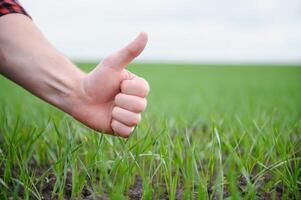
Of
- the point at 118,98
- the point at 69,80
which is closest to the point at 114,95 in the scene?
the point at 118,98

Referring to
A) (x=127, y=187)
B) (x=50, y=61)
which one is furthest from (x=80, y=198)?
(x=50, y=61)

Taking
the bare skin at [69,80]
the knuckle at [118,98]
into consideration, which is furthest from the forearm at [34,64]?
the knuckle at [118,98]

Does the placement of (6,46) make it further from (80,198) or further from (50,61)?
(80,198)

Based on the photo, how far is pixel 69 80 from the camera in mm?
1686

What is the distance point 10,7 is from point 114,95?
2.20ft

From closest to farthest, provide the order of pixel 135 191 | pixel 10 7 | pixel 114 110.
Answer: pixel 135 191
pixel 114 110
pixel 10 7

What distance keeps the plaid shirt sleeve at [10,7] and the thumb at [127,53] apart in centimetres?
56

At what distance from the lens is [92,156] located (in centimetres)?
152

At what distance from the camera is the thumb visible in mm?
1460

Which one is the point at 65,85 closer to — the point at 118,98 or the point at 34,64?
the point at 34,64

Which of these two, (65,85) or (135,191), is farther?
(65,85)

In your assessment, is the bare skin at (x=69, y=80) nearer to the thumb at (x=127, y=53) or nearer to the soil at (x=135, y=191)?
the thumb at (x=127, y=53)

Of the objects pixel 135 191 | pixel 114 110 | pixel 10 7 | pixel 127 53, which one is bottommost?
pixel 135 191

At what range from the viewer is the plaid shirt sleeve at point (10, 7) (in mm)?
1703
